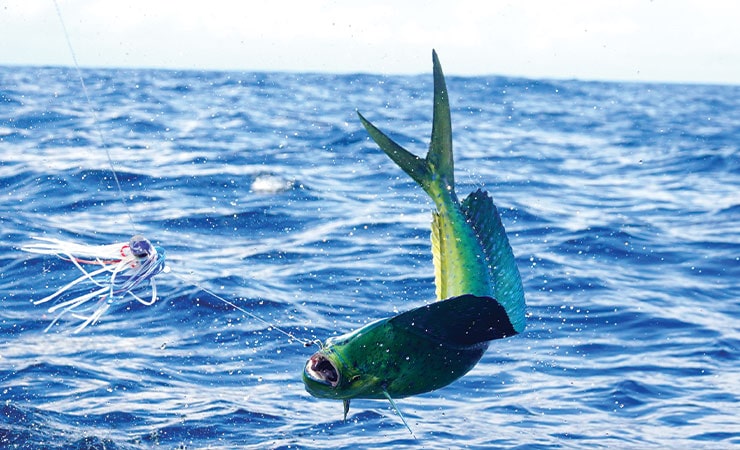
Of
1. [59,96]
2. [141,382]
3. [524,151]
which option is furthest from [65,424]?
[59,96]

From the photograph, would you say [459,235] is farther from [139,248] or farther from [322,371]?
[139,248]

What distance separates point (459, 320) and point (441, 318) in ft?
0.26

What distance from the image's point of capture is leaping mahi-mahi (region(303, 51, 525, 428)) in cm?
363

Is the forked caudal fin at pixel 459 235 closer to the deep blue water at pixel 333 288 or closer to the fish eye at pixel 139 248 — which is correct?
the fish eye at pixel 139 248

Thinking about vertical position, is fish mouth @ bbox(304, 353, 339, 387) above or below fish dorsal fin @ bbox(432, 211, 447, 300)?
below

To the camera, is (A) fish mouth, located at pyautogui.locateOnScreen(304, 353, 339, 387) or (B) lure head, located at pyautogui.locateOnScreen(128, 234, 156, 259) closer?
(A) fish mouth, located at pyautogui.locateOnScreen(304, 353, 339, 387)

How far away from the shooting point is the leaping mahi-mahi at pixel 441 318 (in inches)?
143

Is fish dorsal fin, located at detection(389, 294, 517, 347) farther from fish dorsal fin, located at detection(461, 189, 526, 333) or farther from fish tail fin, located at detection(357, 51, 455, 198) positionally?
fish tail fin, located at detection(357, 51, 455, 198)

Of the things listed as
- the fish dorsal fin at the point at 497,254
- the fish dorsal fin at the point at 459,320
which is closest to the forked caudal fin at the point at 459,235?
the fish dorsal fin at the point at 497,254

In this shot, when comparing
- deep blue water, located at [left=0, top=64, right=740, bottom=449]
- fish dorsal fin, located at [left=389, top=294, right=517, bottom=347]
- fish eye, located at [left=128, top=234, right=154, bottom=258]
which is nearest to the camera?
fish dorsal fin, located at [left=389, top=294, right=517, bottom=347]

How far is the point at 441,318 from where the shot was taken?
3.60 meters

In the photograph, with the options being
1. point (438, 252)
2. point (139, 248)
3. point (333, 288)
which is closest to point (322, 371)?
point (438, 252)

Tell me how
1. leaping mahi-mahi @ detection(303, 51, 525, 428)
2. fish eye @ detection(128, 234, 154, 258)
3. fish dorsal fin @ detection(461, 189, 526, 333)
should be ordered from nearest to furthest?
leaping mahi-mahi @ detection(303, 51, 525, 428)
fish dorsal fin @ detection(461, 189, 526, 333)
fish eye @ detection(128, 234, 154, 258)

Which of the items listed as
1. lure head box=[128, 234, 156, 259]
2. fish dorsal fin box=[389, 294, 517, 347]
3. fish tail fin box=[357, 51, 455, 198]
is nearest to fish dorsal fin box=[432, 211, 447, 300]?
fish tail fin box=[357, 51, 455, 198]
